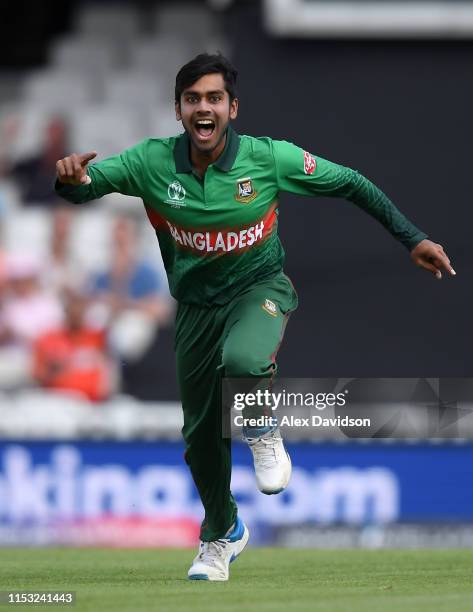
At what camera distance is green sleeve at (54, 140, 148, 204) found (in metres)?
6.14

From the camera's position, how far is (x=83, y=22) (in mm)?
15203

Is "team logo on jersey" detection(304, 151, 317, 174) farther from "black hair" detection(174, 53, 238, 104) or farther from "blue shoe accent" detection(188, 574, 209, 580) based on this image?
"blue shoe accent" detection(188, 574, 209, 580)

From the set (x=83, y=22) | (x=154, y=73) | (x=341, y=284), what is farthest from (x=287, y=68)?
(x=83, y=22)

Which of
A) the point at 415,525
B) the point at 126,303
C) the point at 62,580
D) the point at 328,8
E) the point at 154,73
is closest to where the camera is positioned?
the point at 62,580

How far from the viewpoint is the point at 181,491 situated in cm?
1023

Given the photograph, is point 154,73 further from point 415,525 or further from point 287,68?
point 415,525

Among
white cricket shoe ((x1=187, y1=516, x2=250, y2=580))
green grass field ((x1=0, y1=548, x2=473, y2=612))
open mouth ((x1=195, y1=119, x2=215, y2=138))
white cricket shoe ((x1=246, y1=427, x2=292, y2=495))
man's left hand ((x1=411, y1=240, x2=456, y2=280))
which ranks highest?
open mouth ((x1=195, y1=119, x2=215, y2=138))

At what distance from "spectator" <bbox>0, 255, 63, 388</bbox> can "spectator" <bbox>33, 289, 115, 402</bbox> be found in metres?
0.22

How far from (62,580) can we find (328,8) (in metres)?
6.07

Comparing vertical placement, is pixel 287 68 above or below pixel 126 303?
above

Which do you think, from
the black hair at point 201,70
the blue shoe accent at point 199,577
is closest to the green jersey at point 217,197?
the black hair at point 201,70

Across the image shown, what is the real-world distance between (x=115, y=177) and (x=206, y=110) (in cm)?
48

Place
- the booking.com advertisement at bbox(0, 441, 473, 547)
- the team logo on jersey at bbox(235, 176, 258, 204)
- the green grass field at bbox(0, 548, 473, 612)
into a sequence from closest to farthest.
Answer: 1. the green grass field at bbox(0, 548, 473, 612)
2. the team logo on jersey at bbox(235, 176, 258, 204)
3. the booking.com advertisement at bbox(0, 441, 473, 547)

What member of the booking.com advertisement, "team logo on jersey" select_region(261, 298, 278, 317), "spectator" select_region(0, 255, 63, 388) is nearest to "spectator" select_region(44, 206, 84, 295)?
"spectator" select_region(0, 255, 63, 388)
